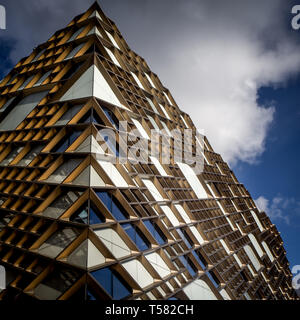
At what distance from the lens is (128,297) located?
38.0 feet

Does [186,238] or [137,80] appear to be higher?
[137,80]

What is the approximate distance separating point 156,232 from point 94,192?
638 centimetres

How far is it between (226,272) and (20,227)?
20.2 metres

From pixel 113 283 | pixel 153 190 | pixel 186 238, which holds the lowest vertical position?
pixel 113 283

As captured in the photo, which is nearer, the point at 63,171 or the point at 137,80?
the point at 63,171

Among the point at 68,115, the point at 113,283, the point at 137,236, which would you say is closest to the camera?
the point at 113,283

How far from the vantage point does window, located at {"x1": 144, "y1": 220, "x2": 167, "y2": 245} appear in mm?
15113

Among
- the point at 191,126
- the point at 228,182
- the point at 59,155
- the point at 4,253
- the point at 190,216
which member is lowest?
the point at 4,253

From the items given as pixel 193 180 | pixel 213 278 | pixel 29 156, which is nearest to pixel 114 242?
pixel 29 156

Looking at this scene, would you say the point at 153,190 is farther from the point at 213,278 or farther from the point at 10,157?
the point at 10,157

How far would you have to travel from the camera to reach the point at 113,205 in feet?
43.1

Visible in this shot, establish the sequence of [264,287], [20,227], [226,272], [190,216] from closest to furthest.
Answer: [20,227] < [190,216] < [226,272] < [264,287]

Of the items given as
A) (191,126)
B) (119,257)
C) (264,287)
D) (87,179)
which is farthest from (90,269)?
(264,287)
